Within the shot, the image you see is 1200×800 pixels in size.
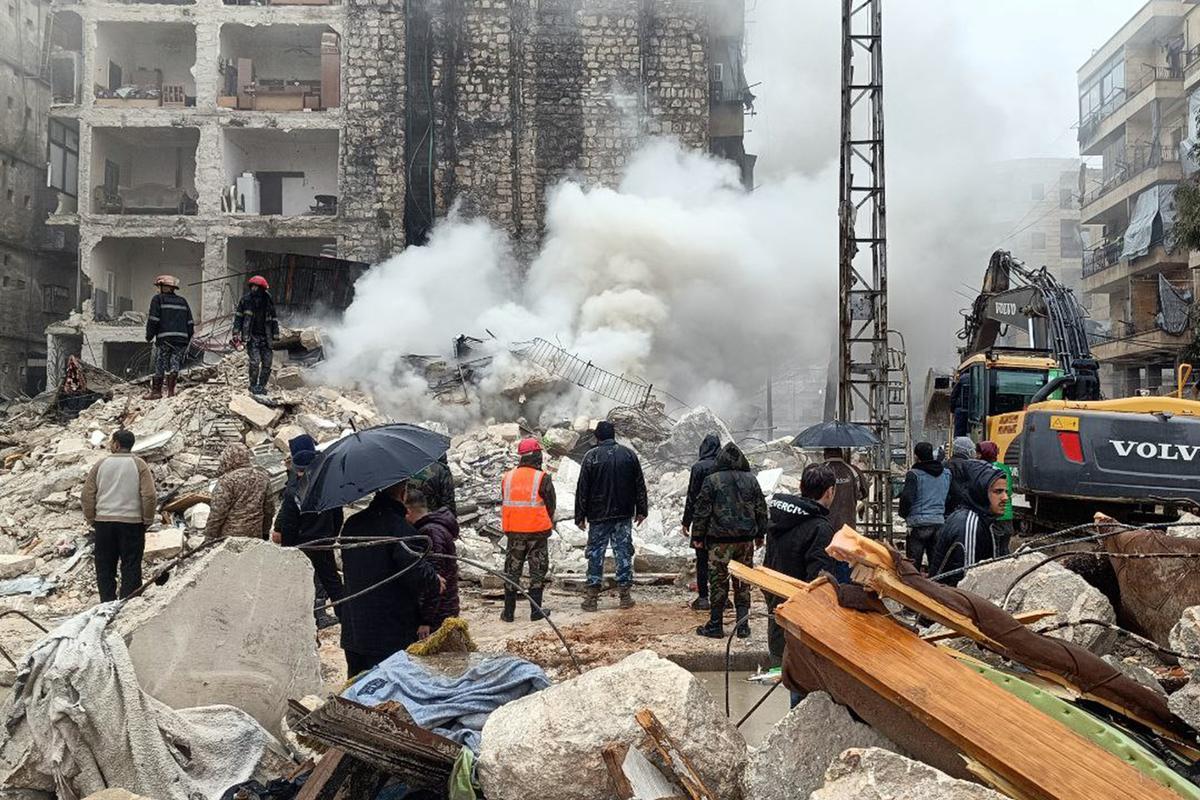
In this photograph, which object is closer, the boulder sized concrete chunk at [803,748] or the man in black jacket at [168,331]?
the boulder sized concrete chunk at [803,748]

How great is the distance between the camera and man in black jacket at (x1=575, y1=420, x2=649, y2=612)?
8.02 metres

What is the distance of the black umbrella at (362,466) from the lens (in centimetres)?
432

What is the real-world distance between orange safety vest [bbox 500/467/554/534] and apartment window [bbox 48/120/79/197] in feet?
75.0

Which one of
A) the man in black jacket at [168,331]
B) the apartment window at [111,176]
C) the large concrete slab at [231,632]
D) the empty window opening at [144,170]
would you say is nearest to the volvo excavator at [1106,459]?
the large concrete slab at [231,632]

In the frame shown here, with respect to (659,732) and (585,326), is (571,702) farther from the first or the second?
(585,326)

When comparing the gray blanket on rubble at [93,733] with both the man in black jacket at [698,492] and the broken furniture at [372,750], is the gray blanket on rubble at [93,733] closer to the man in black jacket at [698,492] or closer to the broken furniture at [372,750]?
the broken furniture at [372,750]

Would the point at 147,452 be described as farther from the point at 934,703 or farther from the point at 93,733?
the point at 934,703

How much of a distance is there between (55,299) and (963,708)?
1239 inches

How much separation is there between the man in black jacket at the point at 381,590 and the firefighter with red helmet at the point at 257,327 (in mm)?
10109

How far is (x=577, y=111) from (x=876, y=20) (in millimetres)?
11065

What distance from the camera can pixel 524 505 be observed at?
788cm

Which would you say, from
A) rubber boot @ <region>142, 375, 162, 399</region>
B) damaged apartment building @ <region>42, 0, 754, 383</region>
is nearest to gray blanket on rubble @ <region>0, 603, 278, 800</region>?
rubber boot @ <region>142, 375, 162, 399</region>

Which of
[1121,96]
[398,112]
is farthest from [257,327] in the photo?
[1121,96]

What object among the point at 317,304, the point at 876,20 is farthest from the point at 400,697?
the point at 317,304
